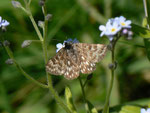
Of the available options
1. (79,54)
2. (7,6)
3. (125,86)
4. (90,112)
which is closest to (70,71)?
(79,54)

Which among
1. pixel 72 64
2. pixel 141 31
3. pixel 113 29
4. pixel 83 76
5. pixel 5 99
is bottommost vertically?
pixel 83 76

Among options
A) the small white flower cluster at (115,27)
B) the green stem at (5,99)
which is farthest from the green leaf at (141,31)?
the green stem at (5,99)

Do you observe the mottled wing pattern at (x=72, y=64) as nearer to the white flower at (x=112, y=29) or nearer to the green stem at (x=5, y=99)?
the white flower at (x=112, y=29)

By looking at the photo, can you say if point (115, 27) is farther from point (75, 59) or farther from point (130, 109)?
point (130, 109)

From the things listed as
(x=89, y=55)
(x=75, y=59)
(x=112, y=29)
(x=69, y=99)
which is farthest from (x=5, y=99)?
(x=112, y=29)

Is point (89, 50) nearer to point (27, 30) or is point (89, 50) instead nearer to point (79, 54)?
point (79, 54)

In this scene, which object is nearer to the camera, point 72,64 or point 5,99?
point 72,64

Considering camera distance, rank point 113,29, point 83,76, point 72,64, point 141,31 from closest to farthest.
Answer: point 113,29 < point 141,31 < point 72,64 < point 83,76
